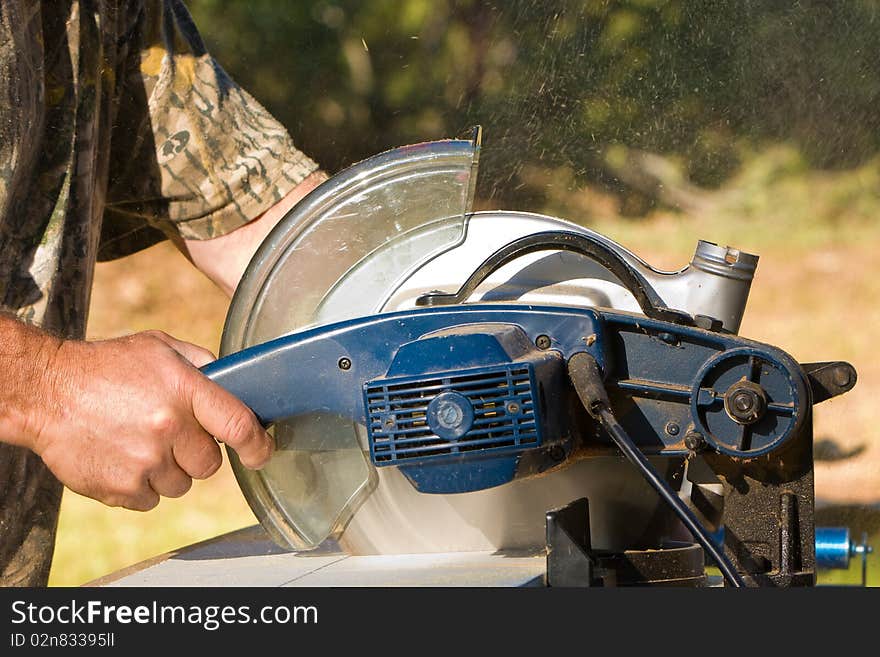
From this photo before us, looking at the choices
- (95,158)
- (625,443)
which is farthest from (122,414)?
(95,158)

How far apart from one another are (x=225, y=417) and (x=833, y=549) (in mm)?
682

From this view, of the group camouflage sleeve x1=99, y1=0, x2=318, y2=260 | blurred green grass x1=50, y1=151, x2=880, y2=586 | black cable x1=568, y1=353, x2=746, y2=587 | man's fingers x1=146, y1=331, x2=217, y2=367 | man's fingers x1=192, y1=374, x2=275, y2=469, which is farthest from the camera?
blurred green grass x1=50, y1=151, x2=880, y2=586

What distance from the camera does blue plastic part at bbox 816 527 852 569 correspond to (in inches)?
49.4

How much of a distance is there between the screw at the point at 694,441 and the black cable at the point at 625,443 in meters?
0.04

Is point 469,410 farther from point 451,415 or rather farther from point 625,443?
point 625,443

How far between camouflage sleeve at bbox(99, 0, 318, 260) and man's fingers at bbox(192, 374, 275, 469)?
71cm

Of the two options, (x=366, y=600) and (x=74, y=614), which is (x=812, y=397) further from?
(x=74, y=614)

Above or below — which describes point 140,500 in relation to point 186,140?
below

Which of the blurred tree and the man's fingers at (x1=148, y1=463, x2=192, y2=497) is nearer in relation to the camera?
the man's fingers at (x1=148, y1=463, x2=192, y2=497)

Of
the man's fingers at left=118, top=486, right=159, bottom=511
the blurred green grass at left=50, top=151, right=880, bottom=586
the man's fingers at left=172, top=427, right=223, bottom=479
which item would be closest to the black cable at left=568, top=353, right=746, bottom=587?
the man's fingers at left=172, top=427, right=223, bottom=479

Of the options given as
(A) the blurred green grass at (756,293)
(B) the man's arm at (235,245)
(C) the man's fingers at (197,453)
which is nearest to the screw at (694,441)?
(C) the man's fingers at (197,453)

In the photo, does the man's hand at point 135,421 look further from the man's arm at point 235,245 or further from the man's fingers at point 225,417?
the man's arm at point 235,245

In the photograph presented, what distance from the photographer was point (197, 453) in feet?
3.75

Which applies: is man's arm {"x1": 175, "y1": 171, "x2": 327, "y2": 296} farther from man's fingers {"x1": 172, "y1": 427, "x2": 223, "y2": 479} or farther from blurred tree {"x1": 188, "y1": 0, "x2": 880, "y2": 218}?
blurred tree {"x1": 188, "y1": 0, "x2": 880, "y2": 218}
